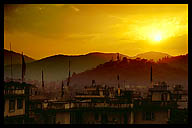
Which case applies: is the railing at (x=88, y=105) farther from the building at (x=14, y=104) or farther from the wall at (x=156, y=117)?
the building at (x=14, y=104)

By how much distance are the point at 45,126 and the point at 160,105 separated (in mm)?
12270

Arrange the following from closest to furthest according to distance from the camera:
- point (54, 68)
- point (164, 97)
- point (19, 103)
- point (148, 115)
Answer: point (19, 103) < point (148, 115) < point (164, 97) < point (54, 68)

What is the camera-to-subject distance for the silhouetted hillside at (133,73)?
1917 inches

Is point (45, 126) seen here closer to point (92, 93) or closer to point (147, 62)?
point (92, 93)

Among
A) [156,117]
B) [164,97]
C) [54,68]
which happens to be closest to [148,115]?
[156,117]

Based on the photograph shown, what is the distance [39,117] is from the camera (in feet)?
82.0

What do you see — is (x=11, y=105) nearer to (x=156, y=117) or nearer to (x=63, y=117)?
(x=63, y=117)

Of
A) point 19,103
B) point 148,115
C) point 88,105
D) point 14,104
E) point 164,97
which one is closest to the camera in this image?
point 14,104

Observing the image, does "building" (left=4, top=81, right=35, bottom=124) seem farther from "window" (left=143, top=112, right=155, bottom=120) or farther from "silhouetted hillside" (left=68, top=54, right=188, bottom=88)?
"silhouetted hillside" (left=68, top=54, right=188, bottom=88)

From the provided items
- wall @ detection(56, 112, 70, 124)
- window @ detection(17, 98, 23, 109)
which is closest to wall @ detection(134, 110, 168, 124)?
wall @ detection(56, 112, 70, 124)

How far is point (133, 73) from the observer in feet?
175

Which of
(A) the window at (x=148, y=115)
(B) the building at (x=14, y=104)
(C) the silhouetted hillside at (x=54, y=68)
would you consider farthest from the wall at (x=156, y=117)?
(C) the silhouetted hillside at (x=54, y=68)

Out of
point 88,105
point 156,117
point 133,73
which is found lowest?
point 156,117
